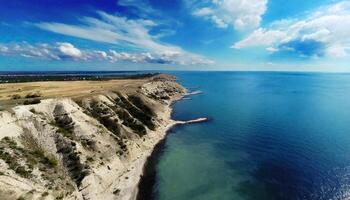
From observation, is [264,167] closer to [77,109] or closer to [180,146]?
[180,146]

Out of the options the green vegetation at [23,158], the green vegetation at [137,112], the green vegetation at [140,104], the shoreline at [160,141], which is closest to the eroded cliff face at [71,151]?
the green vegetation at [23,158]

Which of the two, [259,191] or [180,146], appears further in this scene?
[180,146]

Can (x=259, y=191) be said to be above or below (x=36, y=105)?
below

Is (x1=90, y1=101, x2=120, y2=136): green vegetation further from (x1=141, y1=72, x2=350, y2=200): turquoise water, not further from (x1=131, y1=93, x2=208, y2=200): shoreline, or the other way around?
(x1=141, y1=72, x2=350, y2=200): turquoise water

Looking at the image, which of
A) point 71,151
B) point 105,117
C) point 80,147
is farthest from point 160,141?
point 71,151

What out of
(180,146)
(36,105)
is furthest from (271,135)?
(36,105)

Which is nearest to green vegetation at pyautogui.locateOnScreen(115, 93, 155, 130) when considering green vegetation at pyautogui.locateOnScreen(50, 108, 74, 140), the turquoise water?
the turquoise water

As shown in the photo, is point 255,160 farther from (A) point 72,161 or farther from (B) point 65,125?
(B) point 65,125

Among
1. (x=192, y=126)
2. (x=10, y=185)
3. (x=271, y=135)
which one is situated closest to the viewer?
(x=10, y=185)
